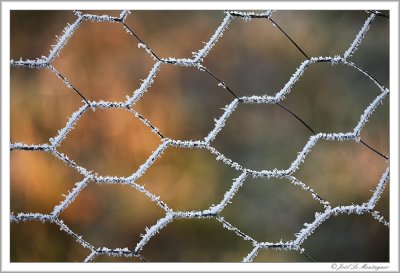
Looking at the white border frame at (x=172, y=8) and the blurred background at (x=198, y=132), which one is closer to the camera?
the white border frame at (x=172, y=8)

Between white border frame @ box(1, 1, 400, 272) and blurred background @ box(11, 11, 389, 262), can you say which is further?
blurred background @ box(11, 11, 389, 262)

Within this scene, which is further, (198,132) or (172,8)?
(198,132)

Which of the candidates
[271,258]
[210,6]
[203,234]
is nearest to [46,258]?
[203,234]
